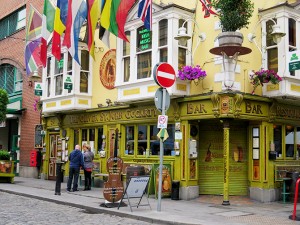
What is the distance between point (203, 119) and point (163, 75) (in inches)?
136

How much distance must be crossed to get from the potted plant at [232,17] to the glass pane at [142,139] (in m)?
5.09

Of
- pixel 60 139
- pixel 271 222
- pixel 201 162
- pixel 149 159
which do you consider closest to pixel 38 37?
pixel 60 139

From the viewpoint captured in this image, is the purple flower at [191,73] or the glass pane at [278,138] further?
the glass pane at [278,138]

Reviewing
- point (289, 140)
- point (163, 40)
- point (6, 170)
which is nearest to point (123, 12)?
point (163, 40)

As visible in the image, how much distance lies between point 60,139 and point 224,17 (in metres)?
10.8

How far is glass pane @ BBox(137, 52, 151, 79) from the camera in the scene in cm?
1574

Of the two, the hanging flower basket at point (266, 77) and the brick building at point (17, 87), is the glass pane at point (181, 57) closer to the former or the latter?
the hanging flower basket at point (266, 77)

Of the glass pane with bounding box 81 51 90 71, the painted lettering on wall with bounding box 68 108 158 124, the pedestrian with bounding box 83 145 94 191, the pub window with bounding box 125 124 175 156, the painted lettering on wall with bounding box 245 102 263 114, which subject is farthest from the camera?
the glass pane with bounding box 81 51 90 71

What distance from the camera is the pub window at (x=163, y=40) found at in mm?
15043

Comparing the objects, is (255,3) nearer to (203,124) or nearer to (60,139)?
(203,124)

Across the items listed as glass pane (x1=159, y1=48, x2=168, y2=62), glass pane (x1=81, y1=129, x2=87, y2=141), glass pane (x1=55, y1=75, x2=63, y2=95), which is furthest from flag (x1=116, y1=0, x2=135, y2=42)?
glass pane (x1=81, y1=129, x2=87, y2=141)

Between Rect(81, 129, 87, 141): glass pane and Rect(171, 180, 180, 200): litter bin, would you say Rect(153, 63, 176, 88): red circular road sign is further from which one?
Result: Rect(81, 129, 87, 141): glass pane

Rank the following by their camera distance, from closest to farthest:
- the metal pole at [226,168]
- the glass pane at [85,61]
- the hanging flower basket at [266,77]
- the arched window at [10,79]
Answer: the metal pole at [226,168]
the hanging flower basket at [266,77]
the glass pane at [85,61]
the arched window at [10,79]

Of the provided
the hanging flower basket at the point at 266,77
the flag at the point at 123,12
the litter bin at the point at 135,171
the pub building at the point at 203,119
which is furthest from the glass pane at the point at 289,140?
Result: the flag at the point at 123,12
